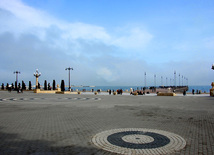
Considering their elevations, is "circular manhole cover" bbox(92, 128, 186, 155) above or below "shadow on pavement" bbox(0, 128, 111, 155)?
→ below

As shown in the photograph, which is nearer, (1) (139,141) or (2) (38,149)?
(2) (38,149)

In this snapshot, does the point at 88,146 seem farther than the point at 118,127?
No

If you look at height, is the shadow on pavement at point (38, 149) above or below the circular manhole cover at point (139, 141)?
above

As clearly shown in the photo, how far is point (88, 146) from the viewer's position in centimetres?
568

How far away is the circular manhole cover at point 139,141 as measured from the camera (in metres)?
5.36

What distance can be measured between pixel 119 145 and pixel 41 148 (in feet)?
8.10

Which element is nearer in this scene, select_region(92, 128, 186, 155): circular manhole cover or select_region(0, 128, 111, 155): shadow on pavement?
select_region(0, 128, 111, 155): shadow on pavement

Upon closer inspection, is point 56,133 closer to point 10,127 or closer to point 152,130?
point 10,127

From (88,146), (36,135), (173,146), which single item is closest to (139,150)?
(173,146)

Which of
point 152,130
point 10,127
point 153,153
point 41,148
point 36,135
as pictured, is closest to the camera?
point 153,153

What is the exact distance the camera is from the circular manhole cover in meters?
5.36

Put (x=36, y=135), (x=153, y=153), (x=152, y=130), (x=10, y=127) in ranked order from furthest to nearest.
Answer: (x=10, y=127)
(x=152, y=130)
(x=36, y=135)
(x=153, y=153)

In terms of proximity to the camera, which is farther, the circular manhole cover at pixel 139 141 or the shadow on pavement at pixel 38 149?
the circular manhole cover at pixel 139 141

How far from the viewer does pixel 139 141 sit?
243 inches
